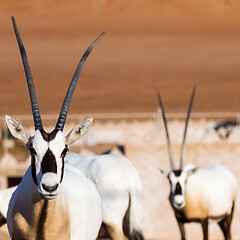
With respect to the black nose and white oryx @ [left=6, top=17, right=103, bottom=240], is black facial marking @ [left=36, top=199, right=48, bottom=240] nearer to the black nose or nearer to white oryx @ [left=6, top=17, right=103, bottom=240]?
white oryx @ [left=6, top=17, right=103, bottom=240]

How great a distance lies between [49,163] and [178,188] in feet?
18.2

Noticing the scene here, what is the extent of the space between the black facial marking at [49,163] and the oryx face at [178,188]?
5.33 metres

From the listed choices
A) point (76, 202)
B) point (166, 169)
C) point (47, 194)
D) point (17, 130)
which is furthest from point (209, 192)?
point (47, 194)

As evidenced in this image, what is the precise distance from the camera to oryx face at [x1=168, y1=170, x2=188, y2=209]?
9852mm

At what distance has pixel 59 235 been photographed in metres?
5.09

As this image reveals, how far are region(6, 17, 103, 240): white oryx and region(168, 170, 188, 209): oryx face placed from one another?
4295 millimetres

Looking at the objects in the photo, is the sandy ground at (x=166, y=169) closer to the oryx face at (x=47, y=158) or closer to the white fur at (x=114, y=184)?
the white fur at (x=114, y=184)

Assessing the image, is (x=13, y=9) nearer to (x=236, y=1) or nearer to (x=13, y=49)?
(x=13, y=49)

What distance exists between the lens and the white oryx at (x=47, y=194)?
466 centimetres

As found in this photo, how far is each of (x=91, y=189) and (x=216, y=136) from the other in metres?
13.8

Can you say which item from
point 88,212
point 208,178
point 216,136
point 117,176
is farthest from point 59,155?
point 216,136

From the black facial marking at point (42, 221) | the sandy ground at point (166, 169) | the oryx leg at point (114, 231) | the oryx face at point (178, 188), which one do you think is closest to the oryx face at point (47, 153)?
the black facial marking at point (42, 221)

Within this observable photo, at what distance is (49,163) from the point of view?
463 centimetres

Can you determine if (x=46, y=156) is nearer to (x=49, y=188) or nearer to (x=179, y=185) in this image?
(x=49, y=188)
